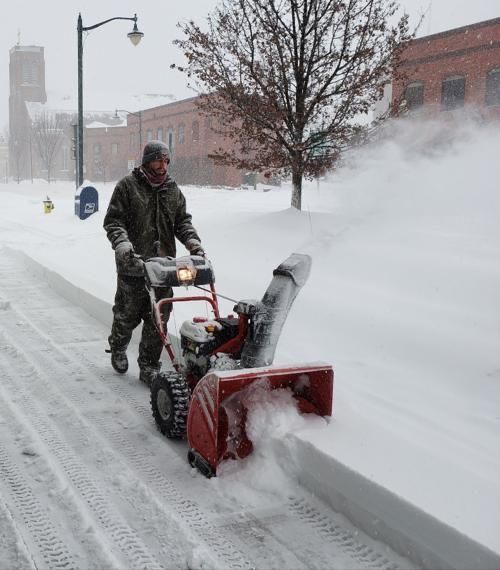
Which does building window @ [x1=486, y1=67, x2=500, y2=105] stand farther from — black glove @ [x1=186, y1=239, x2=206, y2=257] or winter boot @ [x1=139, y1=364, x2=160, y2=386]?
winter boot @ [x1=139, y1=364, x2=160, y2=386]

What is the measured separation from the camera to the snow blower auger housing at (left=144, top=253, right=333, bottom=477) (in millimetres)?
3316

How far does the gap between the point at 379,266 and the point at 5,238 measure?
9344 mm

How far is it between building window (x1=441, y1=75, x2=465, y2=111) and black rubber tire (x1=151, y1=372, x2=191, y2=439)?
84.6ft

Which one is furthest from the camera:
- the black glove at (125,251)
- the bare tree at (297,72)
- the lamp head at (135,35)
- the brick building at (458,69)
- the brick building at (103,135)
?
the brick building at (103,135)

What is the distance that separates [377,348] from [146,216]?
7.27 ft

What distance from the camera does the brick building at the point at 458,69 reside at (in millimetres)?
25328

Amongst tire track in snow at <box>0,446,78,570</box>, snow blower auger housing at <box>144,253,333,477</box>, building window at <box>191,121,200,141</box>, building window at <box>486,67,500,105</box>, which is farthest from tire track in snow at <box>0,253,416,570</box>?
building window at <box>191,121,200,141</box>

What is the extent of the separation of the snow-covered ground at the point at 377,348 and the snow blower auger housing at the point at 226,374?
0.13m

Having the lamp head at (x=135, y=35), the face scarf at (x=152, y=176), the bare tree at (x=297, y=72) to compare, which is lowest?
the face scarf at (x=152, y=176)

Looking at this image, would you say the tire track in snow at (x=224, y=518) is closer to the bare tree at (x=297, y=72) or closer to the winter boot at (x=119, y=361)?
the winter boot at (x=119, y=361)

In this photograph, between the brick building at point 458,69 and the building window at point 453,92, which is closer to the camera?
the brick building at point 458,69

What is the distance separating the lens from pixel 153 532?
2873mm

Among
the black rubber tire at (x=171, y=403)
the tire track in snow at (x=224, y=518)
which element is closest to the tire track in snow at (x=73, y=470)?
the tire track in snow at (x=224, y=518)

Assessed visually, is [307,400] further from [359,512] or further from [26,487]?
[26,487]
